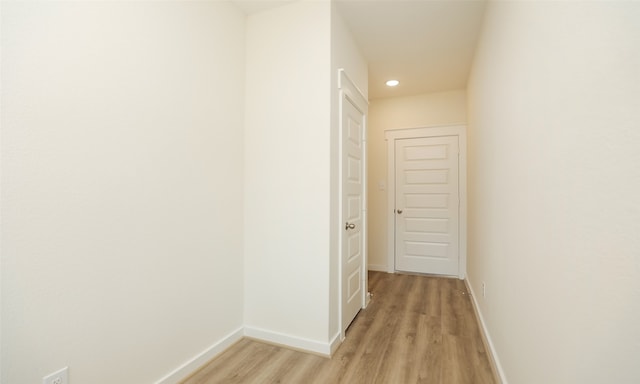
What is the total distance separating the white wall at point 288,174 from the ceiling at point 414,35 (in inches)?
12.8

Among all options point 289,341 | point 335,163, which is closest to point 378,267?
point 289,341

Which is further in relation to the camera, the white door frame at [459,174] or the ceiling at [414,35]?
the white door frame at [459,174]

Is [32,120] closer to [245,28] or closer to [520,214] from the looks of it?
[245,28]

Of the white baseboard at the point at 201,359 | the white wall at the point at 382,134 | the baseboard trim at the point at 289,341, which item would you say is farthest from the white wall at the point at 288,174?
the white wall at the point at 382,134

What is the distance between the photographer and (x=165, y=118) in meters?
1.78

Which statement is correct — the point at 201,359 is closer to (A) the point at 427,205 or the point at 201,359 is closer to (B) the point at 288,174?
(B) the point at 288,174

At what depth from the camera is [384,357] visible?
6.96 feet

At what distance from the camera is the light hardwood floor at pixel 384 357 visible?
1.88m

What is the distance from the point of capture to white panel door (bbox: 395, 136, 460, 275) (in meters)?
4.26

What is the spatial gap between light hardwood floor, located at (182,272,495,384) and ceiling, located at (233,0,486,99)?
8.79 ft

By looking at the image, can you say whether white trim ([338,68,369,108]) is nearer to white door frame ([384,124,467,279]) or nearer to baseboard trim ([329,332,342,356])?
white door frame ([384,124,467,279])

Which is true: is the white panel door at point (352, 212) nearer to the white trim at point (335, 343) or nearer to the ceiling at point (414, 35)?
the white trim at point (335, 343)

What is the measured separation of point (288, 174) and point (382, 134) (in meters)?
2.74

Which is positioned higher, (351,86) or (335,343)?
(351,86)
